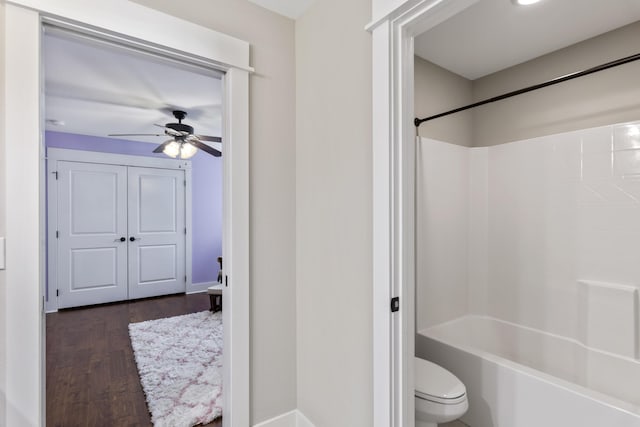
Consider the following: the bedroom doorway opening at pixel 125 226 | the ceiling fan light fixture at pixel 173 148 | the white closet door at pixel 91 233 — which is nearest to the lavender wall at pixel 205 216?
the bedroom doorway opening at pixel 125 226

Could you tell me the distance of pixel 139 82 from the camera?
2.87 meters

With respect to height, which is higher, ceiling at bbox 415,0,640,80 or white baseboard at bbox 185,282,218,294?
ceiling at bbox 415,0,640,80

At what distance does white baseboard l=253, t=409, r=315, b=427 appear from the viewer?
1.79 meters

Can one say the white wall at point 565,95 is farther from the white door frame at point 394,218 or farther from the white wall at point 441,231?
the white door frame at point 394,218

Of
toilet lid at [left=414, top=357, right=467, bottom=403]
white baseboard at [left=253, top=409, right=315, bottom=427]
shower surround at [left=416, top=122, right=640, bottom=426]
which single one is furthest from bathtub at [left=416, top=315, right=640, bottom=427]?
white baseboard at [left=253, top=409, right=315, bottom=427]

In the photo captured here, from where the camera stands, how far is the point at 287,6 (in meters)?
1.80

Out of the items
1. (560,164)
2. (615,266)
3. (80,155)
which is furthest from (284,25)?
(80,155)

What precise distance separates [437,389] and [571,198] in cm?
162

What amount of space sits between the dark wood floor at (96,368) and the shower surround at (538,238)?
6.47 ft

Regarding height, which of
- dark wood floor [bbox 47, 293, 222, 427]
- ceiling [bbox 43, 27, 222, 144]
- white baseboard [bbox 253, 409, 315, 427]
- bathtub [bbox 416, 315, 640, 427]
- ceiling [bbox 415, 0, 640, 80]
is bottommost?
dark wood floor [bbox 47, 293, 222, 427]

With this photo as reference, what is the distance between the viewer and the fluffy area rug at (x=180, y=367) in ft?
6.79

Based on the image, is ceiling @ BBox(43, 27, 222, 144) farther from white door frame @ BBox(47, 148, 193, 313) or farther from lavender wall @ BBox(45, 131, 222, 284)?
lavender wall @ BBox(45, 131, 222, 284)

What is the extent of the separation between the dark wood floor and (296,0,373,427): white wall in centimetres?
88

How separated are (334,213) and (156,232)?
437cm
